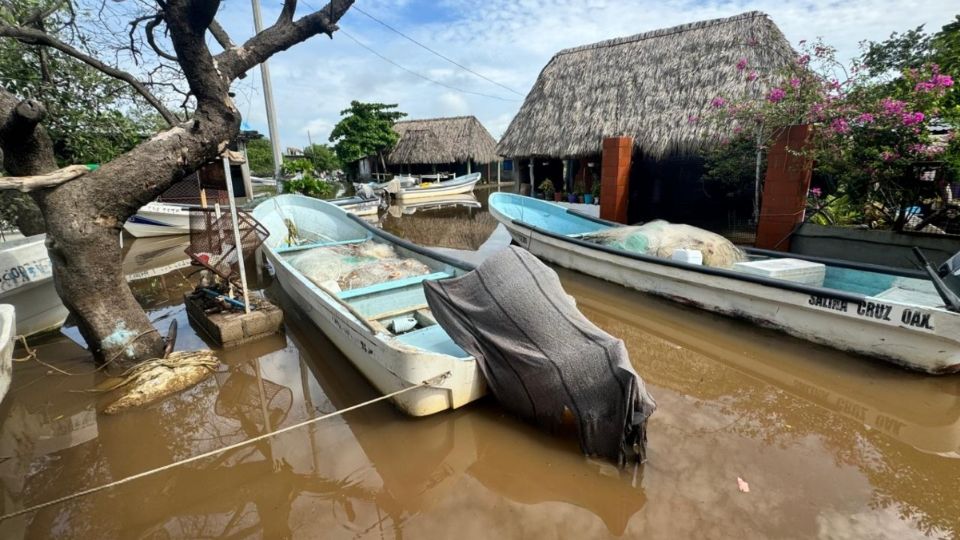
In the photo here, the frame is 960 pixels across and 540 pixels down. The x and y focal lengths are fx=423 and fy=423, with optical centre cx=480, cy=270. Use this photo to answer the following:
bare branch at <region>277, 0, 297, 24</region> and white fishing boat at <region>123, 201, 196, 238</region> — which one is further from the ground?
bare branch at <region>277, 0, 297, 24</region>

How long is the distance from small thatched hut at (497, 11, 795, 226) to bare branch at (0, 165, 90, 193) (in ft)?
31.1

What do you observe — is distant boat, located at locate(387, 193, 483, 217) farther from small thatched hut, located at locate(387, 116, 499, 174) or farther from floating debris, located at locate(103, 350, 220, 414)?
floating debris, located at locate(103, 350, 220, 414)

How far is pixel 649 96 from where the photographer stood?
1037cm

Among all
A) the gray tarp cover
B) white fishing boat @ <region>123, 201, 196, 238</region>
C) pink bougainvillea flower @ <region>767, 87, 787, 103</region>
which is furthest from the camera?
white fishing boat @ <region>123, 201, 196, 238</region>

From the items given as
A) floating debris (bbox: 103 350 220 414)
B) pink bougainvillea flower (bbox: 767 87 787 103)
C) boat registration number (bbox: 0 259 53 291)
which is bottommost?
floating debris (bbox: 103 350 220 414)

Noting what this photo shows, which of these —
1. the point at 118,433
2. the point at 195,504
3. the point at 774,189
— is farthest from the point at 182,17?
the point at 774,189

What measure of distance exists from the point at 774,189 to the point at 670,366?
13.6ft

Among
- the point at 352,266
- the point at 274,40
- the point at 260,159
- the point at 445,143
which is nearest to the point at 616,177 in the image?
the point at 352,266

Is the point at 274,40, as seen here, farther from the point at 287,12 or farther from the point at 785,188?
the point at 785,188

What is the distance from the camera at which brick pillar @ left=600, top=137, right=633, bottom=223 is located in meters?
8.90

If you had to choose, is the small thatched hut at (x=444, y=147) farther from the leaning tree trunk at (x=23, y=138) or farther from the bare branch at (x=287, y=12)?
the leaning tree trunk at (x=23, y=138)

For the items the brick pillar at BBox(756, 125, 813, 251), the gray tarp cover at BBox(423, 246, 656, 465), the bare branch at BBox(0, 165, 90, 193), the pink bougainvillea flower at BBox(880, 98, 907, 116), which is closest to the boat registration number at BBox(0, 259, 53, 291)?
the bare branch at BBox(0, 165, 90, 193)

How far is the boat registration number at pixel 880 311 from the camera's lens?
3576mm

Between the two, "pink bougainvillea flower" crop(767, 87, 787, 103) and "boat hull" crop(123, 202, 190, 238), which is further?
"boat hull" crop(123, 202, 190, 238)
